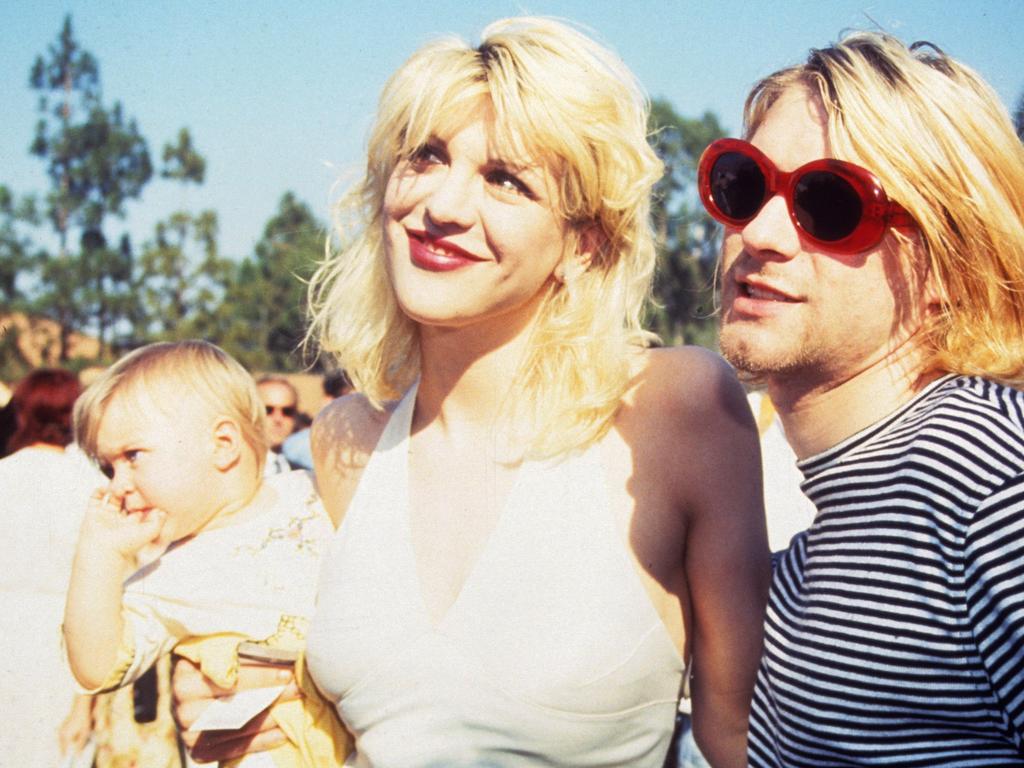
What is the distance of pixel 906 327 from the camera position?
1.52 m

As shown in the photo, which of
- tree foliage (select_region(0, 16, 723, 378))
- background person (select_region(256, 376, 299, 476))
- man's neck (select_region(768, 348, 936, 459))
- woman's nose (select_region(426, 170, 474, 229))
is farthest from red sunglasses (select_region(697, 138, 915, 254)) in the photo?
tree foliage (select_region(0, 16, 723, 378))

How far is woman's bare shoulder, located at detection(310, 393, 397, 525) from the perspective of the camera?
2.35 metres

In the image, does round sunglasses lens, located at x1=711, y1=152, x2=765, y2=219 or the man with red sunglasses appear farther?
round sunglasses lens, located at x1=711, y1=152, x2=765, y2=219

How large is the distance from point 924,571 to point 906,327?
0.43 meters

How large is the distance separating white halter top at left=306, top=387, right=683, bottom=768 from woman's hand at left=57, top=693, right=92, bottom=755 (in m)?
0.95

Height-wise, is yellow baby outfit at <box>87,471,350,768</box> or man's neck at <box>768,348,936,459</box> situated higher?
man's neck at <box>768,348,936,459</box>

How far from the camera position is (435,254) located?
202cm

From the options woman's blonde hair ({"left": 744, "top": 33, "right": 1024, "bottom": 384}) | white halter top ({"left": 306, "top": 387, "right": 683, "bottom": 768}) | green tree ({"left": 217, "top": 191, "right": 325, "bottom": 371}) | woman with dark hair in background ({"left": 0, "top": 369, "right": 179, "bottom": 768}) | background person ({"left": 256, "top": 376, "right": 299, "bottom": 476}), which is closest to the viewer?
woman's blonde hair ({"left": 744, "top": 33, "right": 1024, "bottom": 384})

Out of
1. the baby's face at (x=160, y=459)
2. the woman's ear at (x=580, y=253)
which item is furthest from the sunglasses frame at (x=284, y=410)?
the woman's ear at (x=580, y=253)

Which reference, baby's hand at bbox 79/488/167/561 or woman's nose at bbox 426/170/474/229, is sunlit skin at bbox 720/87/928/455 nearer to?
woman's nose at bbox 426/170/474/229

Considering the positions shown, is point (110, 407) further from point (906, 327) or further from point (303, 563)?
point (906, 327)

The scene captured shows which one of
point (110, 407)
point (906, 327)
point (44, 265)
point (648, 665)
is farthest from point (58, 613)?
point (44, 265)

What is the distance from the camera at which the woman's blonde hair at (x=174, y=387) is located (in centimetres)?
235

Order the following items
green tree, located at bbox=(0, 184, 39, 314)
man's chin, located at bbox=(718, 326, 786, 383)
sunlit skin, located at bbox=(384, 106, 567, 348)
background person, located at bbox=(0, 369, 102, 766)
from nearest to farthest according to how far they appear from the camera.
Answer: man's chin, located at bbox=(718, 326, 786, 383)
sunlit skin, located at bbox=(384, 106, 567, 348)
background person, located at bbox=(0, 369, 102, 766)
green tree, located at bbox=(0, 184, 39, 314)
